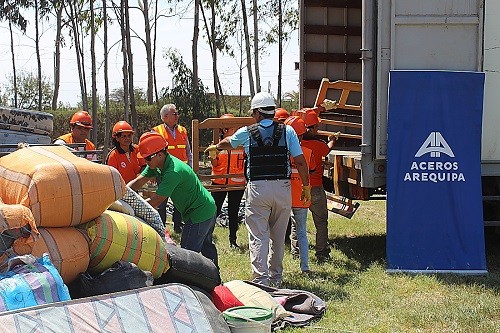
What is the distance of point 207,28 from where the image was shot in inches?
882

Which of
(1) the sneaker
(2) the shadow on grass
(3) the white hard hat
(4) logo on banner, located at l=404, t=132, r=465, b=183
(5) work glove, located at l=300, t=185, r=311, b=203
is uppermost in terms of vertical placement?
(3) the white hard hat

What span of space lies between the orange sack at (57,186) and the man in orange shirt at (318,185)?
3257 millimetres

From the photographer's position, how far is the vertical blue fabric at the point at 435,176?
7.30 metres

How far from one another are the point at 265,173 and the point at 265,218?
0.41m

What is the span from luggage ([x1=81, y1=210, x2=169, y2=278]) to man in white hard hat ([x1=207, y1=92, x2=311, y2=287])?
1.51m

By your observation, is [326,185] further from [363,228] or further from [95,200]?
[95,200]

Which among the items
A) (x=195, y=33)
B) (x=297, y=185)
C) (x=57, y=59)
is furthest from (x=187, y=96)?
(x=297, y=185)

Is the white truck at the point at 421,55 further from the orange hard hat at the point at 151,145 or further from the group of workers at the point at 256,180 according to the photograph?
the orange hard hat at the point at 151,145

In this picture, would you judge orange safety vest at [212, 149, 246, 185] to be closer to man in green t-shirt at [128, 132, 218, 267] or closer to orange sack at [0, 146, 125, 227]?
man in green t-shirt at [128, 132, 218, 267]

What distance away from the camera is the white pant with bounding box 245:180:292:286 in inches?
255

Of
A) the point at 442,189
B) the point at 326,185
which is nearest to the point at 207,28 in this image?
the point at 326,185

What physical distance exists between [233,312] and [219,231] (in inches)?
197

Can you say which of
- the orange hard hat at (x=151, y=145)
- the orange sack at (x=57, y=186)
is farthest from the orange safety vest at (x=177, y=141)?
the orange sack at (x=57, y=186)

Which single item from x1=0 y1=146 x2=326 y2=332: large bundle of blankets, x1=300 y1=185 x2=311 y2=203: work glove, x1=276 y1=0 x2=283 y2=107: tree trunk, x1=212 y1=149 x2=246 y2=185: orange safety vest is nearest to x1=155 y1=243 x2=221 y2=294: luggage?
x1=0 y1=146 x2=326 y2=332: large bundle of blankets
